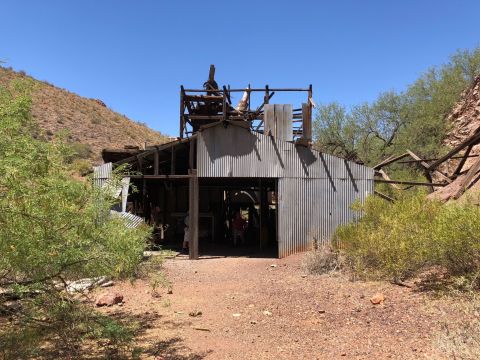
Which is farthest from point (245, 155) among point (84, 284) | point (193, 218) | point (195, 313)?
point (84, 284)

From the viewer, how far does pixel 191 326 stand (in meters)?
7.43

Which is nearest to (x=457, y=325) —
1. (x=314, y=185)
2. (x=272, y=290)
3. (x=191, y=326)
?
(x=191, y=326)

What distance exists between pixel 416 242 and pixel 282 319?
3089mm

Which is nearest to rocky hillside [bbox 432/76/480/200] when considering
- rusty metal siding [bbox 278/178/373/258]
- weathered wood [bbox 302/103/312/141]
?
rusty metal siding [bbox 278/178/373/258]

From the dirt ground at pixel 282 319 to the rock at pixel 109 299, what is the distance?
0.23 meters

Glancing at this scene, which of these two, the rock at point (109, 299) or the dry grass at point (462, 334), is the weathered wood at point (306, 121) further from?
the dry grass at point (462, 334)

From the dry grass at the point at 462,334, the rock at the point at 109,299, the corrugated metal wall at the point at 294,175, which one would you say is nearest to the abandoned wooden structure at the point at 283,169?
the corrugated metal wall at the point at 294,175

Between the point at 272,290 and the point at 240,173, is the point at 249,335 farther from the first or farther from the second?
the point at 240,173

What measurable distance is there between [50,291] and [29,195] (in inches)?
59.3

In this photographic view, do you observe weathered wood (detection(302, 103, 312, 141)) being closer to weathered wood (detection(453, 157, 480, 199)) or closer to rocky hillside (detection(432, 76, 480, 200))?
weathered wood (detection(453, 157, 480, 199))

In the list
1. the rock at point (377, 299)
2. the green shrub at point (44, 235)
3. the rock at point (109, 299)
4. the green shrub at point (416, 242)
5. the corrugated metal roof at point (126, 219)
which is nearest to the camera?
the green shrub at point (44, 235)

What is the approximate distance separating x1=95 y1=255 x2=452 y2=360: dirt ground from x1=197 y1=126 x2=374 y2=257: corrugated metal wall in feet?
14.2

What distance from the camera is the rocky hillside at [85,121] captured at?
38469 millimetres

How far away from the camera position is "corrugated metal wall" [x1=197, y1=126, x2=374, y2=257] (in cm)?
1545
